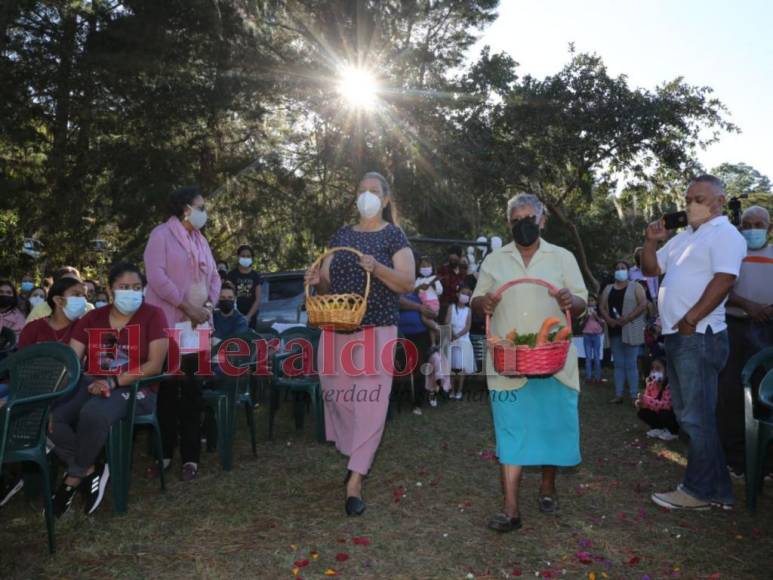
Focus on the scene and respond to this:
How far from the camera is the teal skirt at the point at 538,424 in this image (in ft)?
12.9

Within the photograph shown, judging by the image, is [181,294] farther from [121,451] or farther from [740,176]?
[740,176]

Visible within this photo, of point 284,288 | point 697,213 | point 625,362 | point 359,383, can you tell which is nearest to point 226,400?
point 359,383

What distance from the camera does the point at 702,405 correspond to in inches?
159

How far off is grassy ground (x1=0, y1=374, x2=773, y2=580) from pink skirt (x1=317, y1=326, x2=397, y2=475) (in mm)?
465

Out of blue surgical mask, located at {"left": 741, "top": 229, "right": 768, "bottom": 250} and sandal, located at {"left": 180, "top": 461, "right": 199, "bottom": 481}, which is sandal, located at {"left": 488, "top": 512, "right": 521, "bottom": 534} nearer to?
sandal, located at {"left": 180, "top": 461, "right": 199, "bottom": 481}

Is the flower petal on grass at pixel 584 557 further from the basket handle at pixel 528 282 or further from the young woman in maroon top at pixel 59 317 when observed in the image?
the young woman in maroon top at pixel 59 317

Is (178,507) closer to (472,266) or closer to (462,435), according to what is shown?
(462,435)

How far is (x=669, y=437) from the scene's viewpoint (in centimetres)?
649

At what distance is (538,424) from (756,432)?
1415 mm

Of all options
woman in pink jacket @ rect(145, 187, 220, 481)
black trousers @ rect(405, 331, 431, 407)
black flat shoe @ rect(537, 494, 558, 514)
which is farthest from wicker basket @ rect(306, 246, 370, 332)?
black trousers @ rect(405, 331, 431, 407)

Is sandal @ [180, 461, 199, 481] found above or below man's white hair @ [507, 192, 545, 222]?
below

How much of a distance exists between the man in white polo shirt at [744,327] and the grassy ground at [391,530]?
0.54m

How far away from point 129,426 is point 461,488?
2.32 m

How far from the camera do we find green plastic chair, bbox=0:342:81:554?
330 cm
